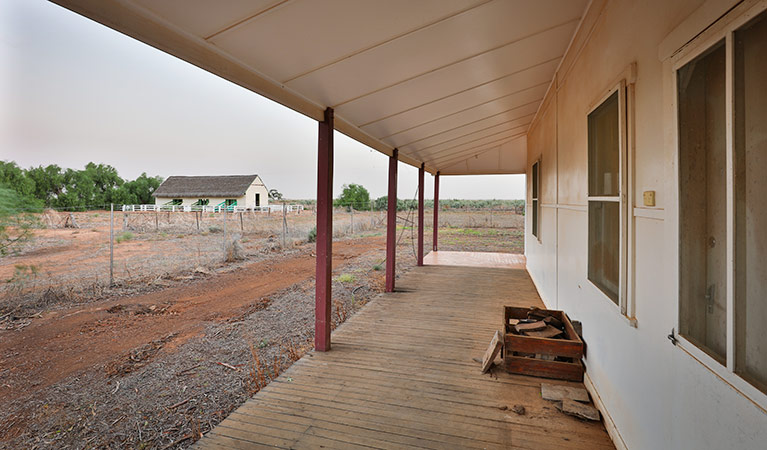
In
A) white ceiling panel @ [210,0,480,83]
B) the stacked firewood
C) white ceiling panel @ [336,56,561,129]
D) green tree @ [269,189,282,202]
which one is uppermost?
green tree @ [269,189,282,202]

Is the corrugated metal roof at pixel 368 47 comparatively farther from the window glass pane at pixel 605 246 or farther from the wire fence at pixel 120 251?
the wire fence at pixel 120 251

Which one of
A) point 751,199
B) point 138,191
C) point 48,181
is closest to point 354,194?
point 138,191

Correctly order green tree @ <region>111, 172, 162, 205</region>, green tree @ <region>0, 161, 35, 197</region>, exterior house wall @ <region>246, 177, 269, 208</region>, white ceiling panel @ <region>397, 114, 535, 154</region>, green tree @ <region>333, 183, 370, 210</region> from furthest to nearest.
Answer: green tree @ <region>333, 183, 370, 210</region>
exterior house wall @ <region>246, 177, 269, 208</region>
green tree @ <region>111, 172, 162, 205</region>
green tree @ <region>0, 161, 35, 197</region>
white ceiling panel @ <region>397, 114, 535, 154</region>

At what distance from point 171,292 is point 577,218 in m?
6.99

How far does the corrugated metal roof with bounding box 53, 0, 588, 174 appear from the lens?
5.20ft

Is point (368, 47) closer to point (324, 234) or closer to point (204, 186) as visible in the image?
point (324, 234)

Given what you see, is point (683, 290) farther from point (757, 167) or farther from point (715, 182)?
point (757, 167)

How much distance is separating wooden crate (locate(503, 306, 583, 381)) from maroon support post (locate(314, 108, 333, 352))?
171cm

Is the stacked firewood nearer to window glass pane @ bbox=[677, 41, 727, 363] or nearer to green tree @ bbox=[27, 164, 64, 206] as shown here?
window glass pane @ bbox=[677, 41, 727, 363]

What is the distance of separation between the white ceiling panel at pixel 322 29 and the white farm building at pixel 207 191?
1036 inches

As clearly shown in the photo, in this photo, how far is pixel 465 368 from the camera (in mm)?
3055

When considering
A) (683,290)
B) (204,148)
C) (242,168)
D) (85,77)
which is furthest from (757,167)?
(242,168)

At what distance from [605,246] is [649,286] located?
821 millimetres

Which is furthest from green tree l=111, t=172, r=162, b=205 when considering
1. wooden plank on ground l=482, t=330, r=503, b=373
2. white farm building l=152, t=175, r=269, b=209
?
wooden plank on ground l=482, t=330, r=503, b=373
